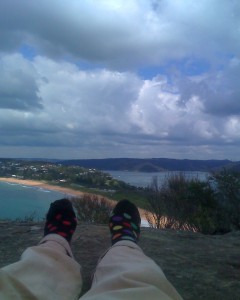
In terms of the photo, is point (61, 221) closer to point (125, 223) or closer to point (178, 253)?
point (125, 223)

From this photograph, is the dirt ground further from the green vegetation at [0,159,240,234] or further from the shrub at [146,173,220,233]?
the shrub at [146,173,220,233]

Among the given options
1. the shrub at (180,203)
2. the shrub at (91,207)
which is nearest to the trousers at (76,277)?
the shrub at (180,203)

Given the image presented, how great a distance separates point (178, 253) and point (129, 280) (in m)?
1.85

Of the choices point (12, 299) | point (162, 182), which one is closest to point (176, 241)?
point (12, 299)

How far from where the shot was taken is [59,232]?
3.11 m

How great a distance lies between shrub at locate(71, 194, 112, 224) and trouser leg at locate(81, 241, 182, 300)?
865cm

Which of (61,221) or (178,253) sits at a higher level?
(61,221)

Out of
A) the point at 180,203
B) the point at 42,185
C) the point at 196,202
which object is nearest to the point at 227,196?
the point at 196,202

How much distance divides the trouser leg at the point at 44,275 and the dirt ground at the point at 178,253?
27cm

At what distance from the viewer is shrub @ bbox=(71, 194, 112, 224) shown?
11.2 m

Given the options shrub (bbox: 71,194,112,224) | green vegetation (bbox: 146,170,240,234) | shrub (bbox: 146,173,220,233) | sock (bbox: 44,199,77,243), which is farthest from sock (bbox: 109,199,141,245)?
shrub (bbox: 71,194,112,224)

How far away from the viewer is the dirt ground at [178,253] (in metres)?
2.71

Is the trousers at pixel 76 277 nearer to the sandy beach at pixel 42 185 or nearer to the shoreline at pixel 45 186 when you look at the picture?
the shoreline at pixel 45 186

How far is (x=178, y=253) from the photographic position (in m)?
3.66
